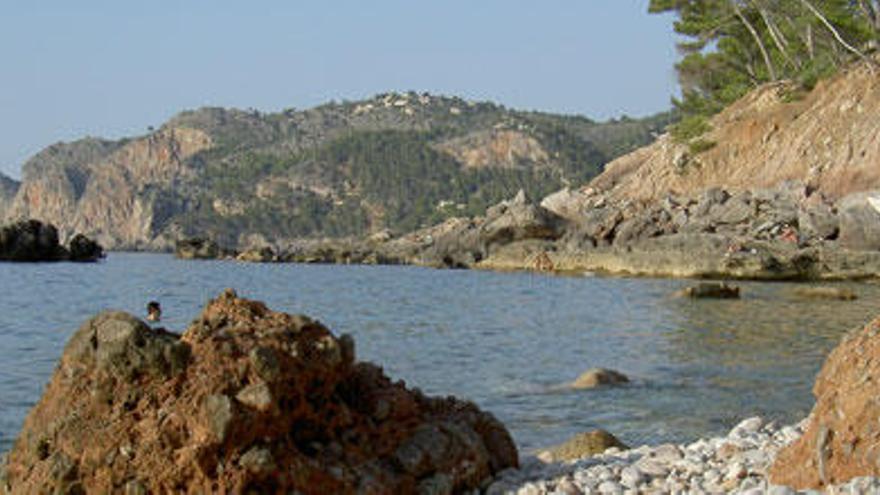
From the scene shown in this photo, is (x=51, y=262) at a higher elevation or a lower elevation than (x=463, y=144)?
lower

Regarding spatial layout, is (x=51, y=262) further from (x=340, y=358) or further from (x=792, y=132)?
(x=340, y=358)

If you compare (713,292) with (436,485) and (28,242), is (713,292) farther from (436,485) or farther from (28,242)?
(28,242)

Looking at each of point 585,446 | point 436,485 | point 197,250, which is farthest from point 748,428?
point 197,250

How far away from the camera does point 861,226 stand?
129ft

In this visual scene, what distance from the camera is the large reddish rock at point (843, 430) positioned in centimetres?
614

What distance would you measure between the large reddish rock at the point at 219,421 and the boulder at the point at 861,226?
35410 mm

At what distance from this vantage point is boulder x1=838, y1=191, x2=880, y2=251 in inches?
1543

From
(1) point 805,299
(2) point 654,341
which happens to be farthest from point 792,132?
(2) point 654,341

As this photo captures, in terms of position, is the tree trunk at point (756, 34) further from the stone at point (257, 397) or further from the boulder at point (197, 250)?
the boulder at point (197, 250)

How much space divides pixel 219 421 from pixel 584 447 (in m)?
4.21

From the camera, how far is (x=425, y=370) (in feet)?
55.6

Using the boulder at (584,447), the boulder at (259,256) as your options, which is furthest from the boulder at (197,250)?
the boulder at (584,447)

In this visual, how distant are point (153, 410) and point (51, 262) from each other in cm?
7097

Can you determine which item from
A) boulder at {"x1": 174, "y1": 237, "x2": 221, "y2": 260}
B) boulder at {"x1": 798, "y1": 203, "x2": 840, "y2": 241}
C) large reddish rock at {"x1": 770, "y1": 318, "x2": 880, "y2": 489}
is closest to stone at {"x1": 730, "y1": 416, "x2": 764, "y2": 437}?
large reddish rock at {"x1": 770, "y1": 318, "x2": 880, "y2": 489}
